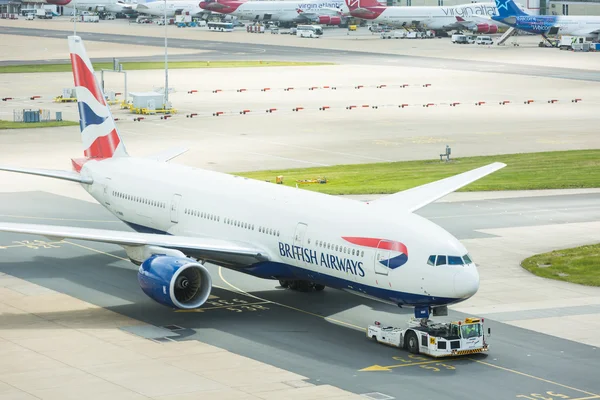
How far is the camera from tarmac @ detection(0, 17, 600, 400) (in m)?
38.0

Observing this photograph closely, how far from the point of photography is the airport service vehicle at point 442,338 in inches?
1607

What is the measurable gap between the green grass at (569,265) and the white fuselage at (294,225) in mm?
12159

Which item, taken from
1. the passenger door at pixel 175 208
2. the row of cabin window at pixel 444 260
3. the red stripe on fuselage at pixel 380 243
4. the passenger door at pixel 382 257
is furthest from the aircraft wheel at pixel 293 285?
the row of cabin window at pixel 444 260

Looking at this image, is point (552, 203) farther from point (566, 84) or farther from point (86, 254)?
point (566, 84)

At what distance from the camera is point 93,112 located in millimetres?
58906

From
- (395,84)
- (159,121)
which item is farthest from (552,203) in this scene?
(395,84)

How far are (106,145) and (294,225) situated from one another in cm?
1606

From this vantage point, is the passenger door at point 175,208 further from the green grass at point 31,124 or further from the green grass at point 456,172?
the green grass at point 31,124

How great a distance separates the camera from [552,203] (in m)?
71.9

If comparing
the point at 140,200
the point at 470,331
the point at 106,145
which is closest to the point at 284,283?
the point at 140,200

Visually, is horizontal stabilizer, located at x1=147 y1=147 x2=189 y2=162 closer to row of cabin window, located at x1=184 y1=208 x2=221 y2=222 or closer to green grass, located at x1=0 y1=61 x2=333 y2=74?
row of cabin window, located at x1=184 y1=208 x2=221 y2=222

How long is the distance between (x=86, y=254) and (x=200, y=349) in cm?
1826

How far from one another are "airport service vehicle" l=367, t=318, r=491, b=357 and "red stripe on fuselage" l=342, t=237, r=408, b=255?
2.74m

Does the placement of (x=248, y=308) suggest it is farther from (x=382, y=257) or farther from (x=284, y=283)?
(x=382, y=257)
